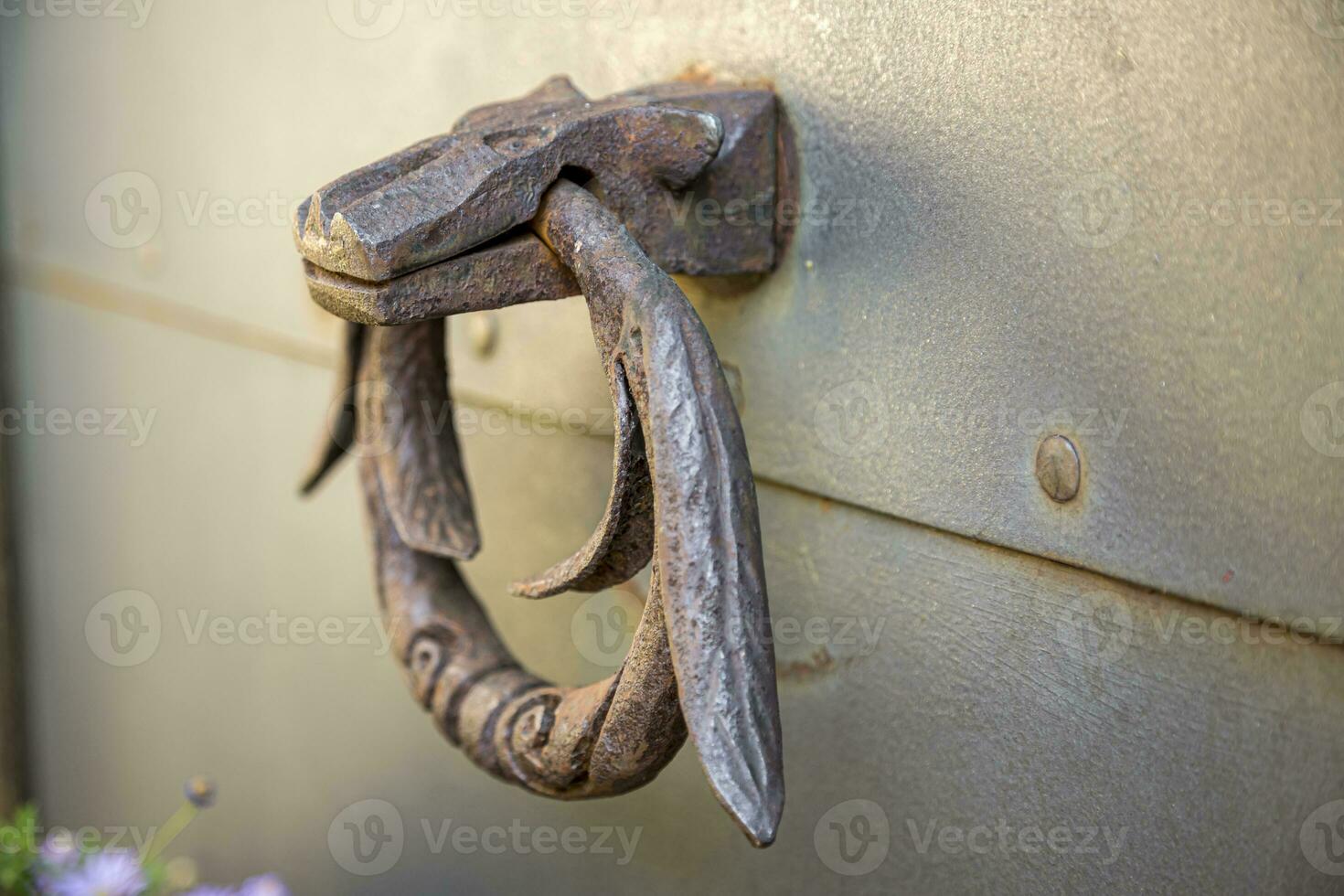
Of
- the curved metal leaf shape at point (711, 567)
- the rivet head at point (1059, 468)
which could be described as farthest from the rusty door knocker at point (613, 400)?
the rivet head at point (1059, 468)

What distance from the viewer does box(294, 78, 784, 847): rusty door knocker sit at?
0.38 metres

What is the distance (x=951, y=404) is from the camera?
0.50m

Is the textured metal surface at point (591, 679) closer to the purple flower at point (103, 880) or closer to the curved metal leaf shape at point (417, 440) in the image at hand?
the curved metal leaf shape at point (417, 440)

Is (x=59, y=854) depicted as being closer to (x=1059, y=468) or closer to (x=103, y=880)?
(x=103, y=880)

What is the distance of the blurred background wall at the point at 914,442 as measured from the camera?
1.30 feet

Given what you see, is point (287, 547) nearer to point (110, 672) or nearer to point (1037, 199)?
point (110, 672)

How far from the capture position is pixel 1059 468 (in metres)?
0.46

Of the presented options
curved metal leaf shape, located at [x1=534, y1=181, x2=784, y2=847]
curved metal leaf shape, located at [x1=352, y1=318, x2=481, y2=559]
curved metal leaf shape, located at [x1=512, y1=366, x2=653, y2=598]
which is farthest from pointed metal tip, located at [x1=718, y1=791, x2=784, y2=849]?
curved metal leaf shape, located at [x1=352, y1=318, x2=481, y2=559]

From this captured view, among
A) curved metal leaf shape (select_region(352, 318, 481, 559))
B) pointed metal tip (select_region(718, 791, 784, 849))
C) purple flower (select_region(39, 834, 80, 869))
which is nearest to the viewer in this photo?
pointed metal tip (select_region(718, 791, 784, 849))

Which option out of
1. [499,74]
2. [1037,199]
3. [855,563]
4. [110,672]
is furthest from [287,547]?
[1037,199]

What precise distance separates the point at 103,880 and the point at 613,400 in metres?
0.48

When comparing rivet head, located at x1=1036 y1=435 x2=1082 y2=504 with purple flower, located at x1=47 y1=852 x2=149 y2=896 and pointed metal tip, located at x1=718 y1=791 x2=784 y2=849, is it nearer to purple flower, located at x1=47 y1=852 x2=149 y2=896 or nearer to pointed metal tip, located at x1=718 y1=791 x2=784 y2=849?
pointed metal tip, located at x1=718 y1=791 x2=784 y2=849

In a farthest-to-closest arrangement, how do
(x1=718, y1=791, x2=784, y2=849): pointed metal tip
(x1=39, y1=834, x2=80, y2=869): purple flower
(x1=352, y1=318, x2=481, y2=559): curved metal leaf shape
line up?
(x1=39, y1=834, x2=80, y2=869): purple flower, (x1=352, y1=318, x2=481, y2=559): curved metal leaf shape, (x1=718, y1=791, x2=784, y2=849): pointed metal tip

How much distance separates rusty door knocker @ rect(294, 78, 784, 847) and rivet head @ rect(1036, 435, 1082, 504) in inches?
5.2
